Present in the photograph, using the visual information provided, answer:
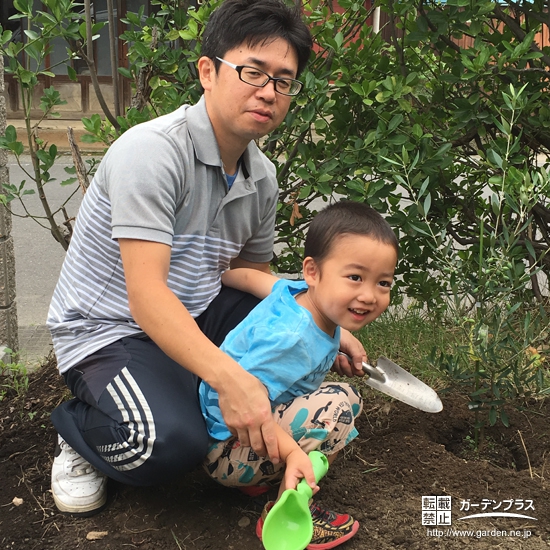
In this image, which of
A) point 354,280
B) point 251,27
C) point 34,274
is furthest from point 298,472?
point 34,274

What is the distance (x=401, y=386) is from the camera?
247cm

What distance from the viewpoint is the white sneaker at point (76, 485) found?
2.17 meters

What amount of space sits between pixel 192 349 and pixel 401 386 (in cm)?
92

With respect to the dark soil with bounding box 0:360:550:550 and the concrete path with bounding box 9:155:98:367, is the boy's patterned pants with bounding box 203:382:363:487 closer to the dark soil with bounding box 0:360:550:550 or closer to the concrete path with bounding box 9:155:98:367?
the dark soil with bounding box 0:360:550:550

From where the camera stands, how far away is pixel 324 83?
2809 mm

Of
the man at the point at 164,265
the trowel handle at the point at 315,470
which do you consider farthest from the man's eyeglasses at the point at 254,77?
the trowel handle at the point at 315,470

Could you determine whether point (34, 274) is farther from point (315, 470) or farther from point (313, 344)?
point (315, 470)

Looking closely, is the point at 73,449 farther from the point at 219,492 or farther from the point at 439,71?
the point at 439,71

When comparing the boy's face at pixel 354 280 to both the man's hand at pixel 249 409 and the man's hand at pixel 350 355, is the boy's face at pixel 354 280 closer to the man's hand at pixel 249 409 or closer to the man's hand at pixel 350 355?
the man's hand at pixel 249 409

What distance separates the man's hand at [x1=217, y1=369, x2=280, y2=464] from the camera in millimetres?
1778

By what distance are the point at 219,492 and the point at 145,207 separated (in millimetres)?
930

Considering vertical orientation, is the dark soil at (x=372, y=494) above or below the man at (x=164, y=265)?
below

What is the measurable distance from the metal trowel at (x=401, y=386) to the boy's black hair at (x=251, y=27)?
3.21ft

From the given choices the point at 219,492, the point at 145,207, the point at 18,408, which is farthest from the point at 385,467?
the point at 18,408
